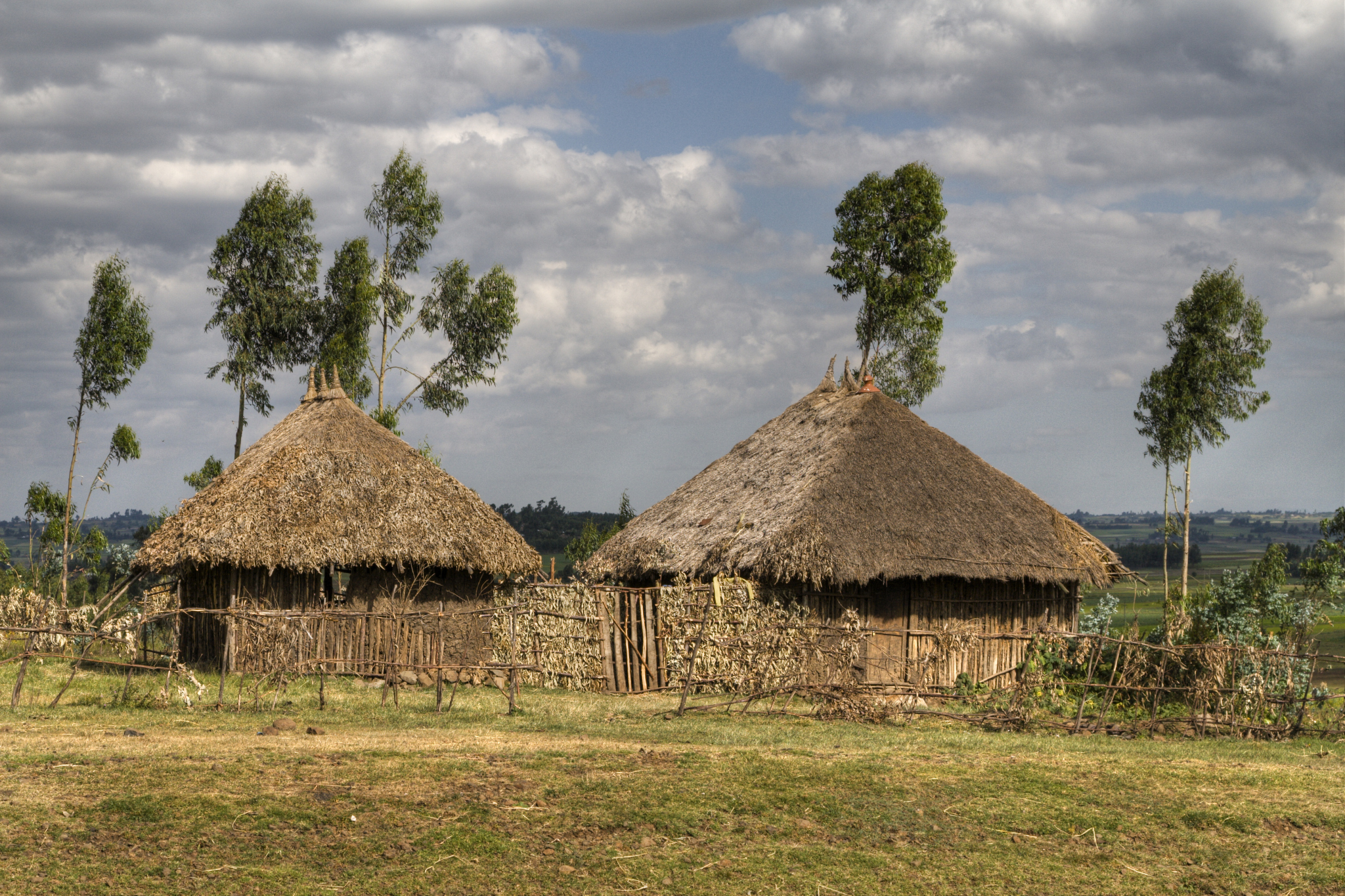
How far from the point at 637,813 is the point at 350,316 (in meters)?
21.5

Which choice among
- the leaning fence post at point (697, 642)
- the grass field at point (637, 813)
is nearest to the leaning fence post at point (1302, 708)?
the grass field at point (637, 813)

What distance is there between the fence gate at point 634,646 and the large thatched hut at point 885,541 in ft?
4.18

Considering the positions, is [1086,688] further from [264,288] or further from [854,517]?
[264,288]

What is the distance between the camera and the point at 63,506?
83.7ft

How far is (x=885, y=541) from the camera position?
1620cm

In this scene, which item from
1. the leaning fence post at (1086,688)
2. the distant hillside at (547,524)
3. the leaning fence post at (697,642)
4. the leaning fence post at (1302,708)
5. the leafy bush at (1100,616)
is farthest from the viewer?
the distant hillside at (547,524)

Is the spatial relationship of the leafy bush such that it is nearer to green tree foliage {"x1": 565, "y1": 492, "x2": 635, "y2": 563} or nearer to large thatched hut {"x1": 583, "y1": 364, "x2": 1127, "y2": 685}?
large thatched hut {"x1": 583, "y1": 364, "x2": 1127, "y2": 685}

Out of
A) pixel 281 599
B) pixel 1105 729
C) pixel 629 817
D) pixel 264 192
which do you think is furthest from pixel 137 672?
pixel 264 192

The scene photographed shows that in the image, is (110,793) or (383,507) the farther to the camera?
(383,507)

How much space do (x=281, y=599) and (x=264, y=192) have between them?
1368 cm

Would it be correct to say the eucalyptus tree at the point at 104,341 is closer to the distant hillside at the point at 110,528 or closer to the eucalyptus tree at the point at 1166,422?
the eucalyptus tree at the point at 1166,422

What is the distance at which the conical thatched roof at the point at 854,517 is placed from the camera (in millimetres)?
15820

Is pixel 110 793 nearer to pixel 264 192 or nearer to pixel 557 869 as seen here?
pixel 557 869

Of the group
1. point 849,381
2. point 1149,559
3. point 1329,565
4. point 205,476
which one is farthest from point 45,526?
point 1149,559
